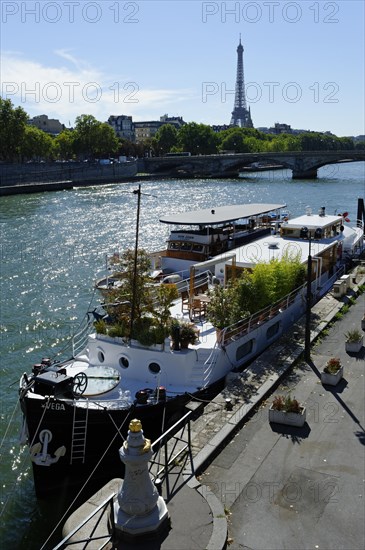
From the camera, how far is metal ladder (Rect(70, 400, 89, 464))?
530 inches

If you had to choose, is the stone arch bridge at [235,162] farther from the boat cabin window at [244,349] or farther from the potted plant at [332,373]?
the potted plant at [332,373]

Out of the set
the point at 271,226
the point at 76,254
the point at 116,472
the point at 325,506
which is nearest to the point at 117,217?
the point at 76,254

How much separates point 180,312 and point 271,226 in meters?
13.7

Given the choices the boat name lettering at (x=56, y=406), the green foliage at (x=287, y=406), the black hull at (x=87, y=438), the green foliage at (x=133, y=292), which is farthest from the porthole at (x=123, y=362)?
the green foliage at (x=287, y=406)

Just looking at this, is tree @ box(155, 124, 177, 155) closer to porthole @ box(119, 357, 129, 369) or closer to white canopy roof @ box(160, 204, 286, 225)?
white canopy roof @ box(160, 204, 286, 225)

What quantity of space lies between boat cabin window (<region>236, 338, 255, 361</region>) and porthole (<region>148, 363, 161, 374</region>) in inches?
118

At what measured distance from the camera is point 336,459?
36.8 feet

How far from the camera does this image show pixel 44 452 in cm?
1370

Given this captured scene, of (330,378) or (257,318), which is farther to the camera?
(257,318)

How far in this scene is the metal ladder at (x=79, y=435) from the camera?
13.5m

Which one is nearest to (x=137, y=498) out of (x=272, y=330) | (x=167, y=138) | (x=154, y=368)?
(x=154, y=368)

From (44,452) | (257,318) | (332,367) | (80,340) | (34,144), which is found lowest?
(44,452)

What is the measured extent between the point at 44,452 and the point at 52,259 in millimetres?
27897

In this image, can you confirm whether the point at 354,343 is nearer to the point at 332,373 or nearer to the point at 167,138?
the point at 332,373
